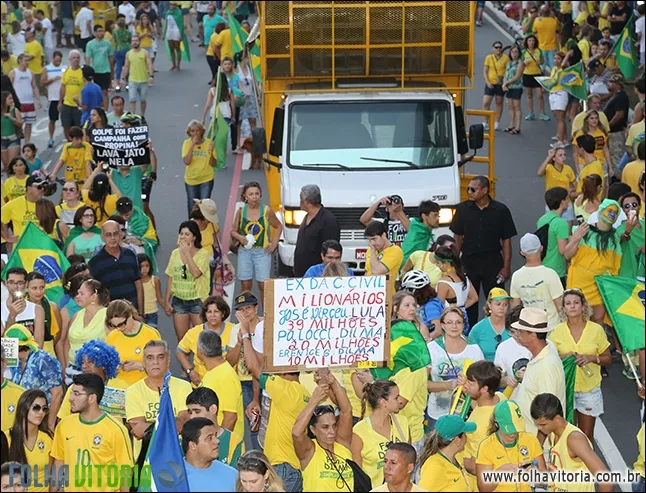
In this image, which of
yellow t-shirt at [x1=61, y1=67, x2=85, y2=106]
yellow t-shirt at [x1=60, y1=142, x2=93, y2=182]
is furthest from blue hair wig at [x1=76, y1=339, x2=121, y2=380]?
yellow t-shirt at [x1=61, y1=67, x2=85, y2=106]

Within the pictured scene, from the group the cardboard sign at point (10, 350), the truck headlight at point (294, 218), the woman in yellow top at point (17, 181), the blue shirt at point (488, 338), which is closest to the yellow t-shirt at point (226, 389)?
the cardboard sign at point (10, 350)

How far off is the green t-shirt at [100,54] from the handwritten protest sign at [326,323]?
673 inches

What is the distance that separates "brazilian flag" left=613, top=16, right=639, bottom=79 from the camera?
21.4 m

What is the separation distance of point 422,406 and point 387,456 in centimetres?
181

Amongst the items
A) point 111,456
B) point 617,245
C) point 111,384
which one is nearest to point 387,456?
point 111,456

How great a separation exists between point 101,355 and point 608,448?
4.61m

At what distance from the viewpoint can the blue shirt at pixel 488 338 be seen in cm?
1019

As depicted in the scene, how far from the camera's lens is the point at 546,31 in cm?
2555

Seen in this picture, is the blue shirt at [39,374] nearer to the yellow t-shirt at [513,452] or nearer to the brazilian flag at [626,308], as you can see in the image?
the yellow t-shirt at [513,452]

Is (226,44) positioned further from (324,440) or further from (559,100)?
(324,440)

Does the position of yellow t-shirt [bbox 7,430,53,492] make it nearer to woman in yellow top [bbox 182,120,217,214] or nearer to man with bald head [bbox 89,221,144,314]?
man with bald head [bbox 89,221,144,314]

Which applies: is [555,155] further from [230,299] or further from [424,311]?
[424,311]

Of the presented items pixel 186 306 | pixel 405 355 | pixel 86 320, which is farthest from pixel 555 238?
pixel 86 320

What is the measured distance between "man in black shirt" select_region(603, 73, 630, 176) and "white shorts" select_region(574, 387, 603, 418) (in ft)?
30.2
